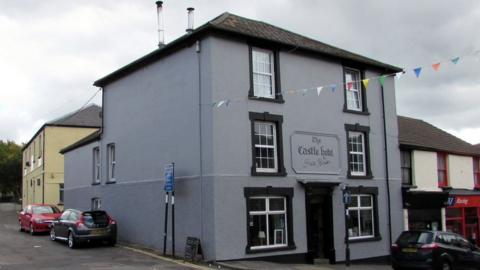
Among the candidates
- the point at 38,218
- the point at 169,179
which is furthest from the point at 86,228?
the point at 38,218

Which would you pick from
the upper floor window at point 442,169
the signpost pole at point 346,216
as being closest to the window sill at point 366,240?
the signpost pole at point 346,216

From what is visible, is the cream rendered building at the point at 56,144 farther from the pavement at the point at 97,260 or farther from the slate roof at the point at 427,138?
the slate roof at the point at 427,138

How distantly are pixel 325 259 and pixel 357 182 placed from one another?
356 centimetres

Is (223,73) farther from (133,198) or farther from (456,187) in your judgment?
(456,187)

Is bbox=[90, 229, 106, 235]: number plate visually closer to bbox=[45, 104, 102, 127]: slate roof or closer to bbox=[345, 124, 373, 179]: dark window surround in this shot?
bbox=[345, 124, 373, 179]: dark window surround

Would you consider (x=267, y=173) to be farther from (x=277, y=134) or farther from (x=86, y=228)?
(x=86, y=228)

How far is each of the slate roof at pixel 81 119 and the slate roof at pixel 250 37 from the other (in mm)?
15851

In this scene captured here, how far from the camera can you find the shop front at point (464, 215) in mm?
27672

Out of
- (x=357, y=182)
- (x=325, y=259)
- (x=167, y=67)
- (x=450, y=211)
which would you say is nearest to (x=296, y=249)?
(x=325, y=259)

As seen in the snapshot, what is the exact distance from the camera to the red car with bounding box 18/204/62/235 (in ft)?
84.8

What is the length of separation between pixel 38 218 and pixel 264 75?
46.2ft

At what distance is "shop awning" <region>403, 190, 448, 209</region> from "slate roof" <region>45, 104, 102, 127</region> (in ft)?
78.2

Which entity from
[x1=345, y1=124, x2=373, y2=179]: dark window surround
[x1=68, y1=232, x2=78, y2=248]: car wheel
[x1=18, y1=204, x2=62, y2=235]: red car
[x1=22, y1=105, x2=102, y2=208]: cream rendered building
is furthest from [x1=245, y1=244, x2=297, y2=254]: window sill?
[x1=22, y1=105, x2=102, y2=208]: cream rendered building

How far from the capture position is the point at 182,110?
63.0ft
